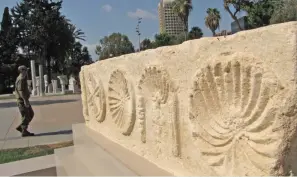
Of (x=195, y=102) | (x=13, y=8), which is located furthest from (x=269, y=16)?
(x=13, y=8)

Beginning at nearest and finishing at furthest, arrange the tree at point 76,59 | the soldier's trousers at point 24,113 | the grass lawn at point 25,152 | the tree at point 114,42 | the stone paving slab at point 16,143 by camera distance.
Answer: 1. the grass lawn at point 25,152
2. the stone paving slab at point 16,143
3. the soldier's trousers at point 24,113
4. the tree at point 76,59
5. the tree at point 114,42

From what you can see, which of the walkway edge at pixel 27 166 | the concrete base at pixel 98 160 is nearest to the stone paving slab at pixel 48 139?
the walkway edge at pixel 27 166

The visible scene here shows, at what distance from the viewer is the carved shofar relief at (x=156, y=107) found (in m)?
2.50

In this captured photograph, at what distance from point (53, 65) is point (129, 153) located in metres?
47.3

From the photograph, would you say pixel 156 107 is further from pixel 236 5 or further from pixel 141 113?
pixel 236 5

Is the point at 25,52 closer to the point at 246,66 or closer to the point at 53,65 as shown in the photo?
the point at 53,65

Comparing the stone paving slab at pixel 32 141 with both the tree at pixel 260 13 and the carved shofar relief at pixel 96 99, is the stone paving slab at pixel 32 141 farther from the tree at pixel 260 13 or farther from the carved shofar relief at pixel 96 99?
the tree at pixel 260 13

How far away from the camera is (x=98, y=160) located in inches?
139

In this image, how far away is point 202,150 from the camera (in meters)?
2.15

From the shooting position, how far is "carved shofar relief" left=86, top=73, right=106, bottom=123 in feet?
13.4

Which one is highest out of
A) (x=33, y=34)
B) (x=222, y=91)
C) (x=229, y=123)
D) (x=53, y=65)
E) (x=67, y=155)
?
(x=33, y=34)

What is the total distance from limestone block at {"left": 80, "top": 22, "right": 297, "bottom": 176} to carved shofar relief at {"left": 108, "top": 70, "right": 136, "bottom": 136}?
0.05ft

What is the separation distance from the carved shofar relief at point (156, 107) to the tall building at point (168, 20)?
127 feet

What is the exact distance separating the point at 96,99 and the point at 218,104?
2.56 metres
